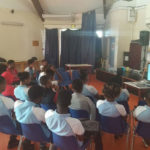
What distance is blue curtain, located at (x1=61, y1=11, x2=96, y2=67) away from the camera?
7179mm

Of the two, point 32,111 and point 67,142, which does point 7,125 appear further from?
point 67,142

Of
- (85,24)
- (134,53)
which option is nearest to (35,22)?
(85,24)

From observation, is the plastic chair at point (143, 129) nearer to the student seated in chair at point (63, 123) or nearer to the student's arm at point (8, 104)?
the student seated in chair at point (63, 123)

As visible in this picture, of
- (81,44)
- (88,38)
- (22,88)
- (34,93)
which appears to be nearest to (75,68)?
(81,44)

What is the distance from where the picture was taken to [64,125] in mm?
1621

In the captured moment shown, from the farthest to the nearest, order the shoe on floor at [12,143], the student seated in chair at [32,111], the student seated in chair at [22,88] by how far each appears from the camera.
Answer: the student seated in chair at [22,88]
the shoe on floor at [12,143]
the student seated in chair at [32,111]

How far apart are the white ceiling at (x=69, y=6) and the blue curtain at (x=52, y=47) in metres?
0.85

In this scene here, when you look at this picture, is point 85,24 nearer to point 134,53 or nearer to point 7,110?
point 134,53

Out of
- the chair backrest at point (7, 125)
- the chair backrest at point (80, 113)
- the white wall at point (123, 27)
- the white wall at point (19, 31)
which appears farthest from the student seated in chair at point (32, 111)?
the white wall at point (19, 31)

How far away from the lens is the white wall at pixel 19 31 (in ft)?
22.0

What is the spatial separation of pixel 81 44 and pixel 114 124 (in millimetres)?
5660

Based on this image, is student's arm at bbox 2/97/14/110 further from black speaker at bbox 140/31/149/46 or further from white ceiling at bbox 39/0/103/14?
white ceiling at bbox 39/0/103/14

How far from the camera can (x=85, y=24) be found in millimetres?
7215

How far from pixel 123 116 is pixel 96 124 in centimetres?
38
